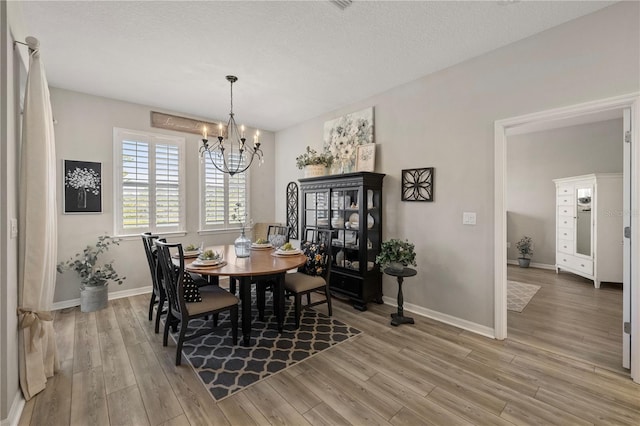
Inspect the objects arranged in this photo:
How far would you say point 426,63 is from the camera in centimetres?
308

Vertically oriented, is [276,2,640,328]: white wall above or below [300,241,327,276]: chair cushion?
above

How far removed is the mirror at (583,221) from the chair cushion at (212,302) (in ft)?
18.6

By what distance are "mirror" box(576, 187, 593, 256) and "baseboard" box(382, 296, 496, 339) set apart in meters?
3.30

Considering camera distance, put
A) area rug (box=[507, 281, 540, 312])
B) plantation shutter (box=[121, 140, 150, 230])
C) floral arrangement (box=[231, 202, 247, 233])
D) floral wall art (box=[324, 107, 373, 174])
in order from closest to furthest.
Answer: area rug (box=[507, 281, 540, 312])
floral wall art (box=[324, 107, 373, 174])
plantation shutter (box=[121, 140, 150, 230])
floral arrangement (box=[231, 202, 247, 233])

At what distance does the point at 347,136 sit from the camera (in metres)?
4.27

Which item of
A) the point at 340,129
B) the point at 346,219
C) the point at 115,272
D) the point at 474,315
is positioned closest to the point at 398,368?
the point at 474,315

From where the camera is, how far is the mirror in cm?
471

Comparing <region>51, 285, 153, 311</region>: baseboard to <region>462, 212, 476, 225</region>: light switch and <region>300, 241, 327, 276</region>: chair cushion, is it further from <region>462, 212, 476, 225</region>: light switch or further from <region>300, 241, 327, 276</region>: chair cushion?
<region>462, 212, 476, 225</region>: light switch

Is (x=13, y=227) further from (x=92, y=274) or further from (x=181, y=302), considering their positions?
(x=92, y=274)

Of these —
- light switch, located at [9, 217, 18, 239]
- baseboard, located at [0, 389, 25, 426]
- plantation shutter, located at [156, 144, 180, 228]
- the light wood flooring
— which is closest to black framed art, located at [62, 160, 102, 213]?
plantation shutter, located at [156, 144, 180, 228]

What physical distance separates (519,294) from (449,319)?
69.8 inches

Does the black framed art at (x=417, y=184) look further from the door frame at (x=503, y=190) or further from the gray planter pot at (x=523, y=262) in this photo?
the gray planter pot at (x=523, y=262)

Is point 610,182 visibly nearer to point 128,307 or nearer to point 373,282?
point 373,282

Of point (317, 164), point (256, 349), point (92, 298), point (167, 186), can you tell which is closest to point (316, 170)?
point (317, 164)
